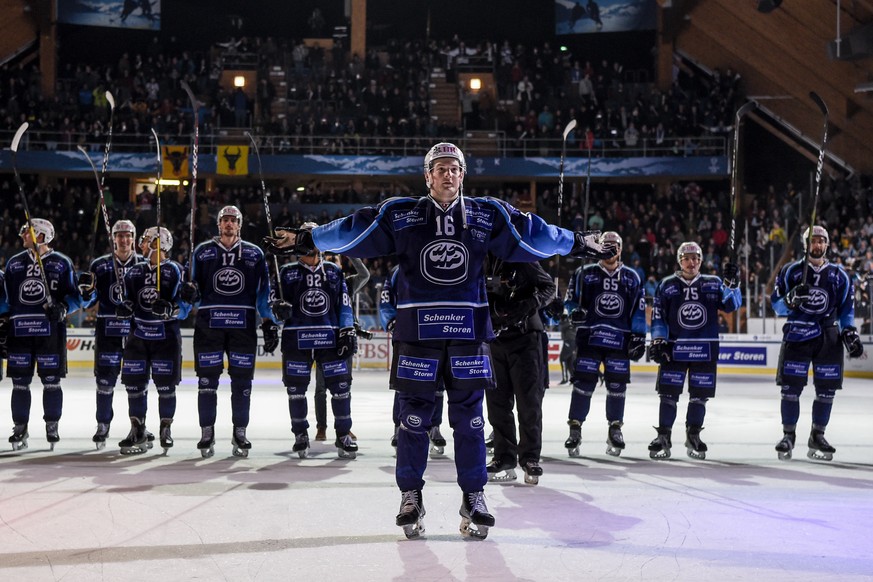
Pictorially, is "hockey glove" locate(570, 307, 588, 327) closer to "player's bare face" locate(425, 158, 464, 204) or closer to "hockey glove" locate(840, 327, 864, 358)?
"hockey glove" locate(840, 327, 864, 358)

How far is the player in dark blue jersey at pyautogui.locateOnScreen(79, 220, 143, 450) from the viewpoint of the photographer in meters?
9.13

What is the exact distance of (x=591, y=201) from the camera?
31234 mm

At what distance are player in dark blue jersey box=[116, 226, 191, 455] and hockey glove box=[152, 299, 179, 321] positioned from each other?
0.01 metres

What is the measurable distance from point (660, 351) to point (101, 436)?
16.6 ft

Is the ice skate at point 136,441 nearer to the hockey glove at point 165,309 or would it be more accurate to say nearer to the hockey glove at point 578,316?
the hockey glove at point 165,309

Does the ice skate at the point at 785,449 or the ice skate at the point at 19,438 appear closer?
the ice skate at the point at 785,449

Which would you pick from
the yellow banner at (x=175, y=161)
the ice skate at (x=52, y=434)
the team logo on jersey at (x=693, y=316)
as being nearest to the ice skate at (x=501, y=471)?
the team logo on jersey at (x=693, y=316)

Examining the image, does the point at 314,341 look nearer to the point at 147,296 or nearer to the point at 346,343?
the point at 346,343

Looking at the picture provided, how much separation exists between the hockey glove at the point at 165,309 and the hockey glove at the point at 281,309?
2.82ft

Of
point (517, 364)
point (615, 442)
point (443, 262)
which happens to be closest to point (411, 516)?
point (443, 262)

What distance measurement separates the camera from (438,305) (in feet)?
17.8

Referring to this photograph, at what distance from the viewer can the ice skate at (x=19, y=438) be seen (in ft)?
29.0

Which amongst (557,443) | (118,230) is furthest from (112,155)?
(557,443)

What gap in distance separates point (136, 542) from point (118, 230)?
16.4 feet
